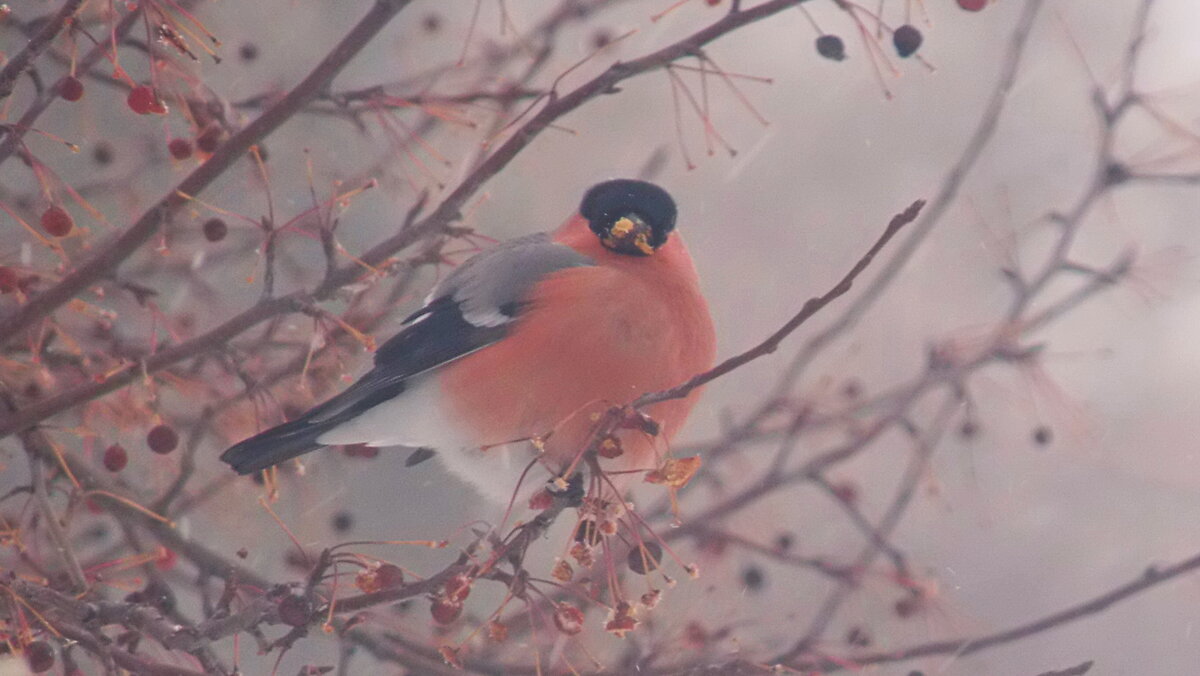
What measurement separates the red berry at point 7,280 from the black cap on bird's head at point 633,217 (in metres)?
1.03

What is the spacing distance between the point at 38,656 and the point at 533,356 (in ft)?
2.90

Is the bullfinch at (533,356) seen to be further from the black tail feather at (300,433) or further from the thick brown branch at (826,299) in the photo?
the thick brown branch at (826,299)

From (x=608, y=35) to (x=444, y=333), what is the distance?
754mm

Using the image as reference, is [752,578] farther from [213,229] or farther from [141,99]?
[141,99]

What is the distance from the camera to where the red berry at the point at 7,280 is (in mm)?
1770

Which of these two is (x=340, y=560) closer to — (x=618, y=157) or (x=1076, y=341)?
(x=618, y=157)

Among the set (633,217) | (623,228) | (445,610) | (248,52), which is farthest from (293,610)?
(248,52)

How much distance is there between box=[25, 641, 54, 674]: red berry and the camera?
5.52ft

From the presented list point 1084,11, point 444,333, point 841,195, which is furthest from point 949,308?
point 444,333

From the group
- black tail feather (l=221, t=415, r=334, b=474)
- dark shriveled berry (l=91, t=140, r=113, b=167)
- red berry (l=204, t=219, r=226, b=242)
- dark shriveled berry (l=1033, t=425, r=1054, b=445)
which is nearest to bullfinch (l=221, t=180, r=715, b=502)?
black tail feather (l=221, t=415, r=334, b=474)

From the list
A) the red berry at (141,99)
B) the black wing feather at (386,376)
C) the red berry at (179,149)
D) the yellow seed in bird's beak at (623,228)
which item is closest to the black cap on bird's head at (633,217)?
the yellow seed in bird's beak at (623,228)

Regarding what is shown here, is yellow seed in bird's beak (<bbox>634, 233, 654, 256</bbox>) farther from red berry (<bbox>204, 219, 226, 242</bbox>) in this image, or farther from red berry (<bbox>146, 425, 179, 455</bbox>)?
red berry (<bbox>146, 425, 179, 455</bbox>)

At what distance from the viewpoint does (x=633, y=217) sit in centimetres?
242

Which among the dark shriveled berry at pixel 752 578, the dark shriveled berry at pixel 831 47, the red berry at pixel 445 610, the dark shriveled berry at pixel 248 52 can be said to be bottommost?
the dark shriveled berry at pixel 752 578
